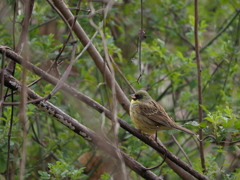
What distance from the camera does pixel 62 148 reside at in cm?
507

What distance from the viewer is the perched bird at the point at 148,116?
462cm

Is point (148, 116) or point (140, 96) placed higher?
point (140, 96)

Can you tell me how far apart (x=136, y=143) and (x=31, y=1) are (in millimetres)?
2070

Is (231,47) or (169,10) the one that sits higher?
(169,10)

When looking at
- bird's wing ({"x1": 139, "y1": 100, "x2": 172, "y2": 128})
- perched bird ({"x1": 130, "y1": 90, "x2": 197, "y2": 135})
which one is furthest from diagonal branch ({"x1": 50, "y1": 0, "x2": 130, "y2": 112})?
bird's wing ({"x1": 139, "y1": 100, "x2": 172, "y2": 128})

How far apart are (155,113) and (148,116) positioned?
0.38ft

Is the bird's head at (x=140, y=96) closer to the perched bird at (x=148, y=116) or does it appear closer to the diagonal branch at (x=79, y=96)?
the perched bird at (x=148, y=116)

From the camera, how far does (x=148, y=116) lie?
484cm

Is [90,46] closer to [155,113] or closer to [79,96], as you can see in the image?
[79,96]

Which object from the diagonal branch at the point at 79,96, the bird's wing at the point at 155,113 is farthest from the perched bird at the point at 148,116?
the diagonal branch at the point at 79,96

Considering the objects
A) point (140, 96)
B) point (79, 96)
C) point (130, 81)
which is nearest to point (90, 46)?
point (79, 96)

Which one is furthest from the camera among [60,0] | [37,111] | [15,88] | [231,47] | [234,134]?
[231,47]

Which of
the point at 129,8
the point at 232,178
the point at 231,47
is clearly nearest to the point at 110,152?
the point at 232,178

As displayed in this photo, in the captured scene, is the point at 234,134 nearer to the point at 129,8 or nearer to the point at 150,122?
the point at 150,122
